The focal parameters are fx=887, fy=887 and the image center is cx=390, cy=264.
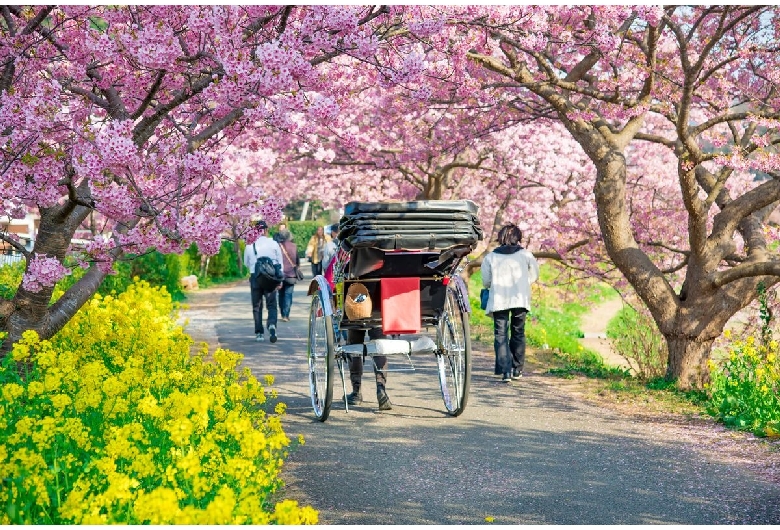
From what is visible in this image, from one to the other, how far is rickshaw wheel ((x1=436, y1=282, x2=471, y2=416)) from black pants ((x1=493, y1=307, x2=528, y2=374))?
164 cm

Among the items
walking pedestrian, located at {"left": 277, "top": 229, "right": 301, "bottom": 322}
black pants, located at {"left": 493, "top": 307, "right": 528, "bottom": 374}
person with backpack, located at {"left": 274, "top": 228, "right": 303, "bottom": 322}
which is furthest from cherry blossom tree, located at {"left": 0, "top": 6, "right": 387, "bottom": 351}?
person with backpack, located at {"left": 274, "top": 228, "right": 303, "bottom": 322}

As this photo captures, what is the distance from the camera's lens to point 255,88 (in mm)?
5508

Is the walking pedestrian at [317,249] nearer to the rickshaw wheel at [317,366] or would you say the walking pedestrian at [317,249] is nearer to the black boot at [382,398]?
the rickshaw wheel at [317,366]

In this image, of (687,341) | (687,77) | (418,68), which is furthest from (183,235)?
(687,341)

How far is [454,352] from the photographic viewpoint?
26.2 feet

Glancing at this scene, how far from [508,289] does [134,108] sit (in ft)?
15.1

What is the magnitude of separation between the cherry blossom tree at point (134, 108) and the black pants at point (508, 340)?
3.84 m

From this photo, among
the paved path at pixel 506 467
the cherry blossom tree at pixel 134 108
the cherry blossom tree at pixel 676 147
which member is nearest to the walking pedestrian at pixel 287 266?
the cherry blossom tree at pixel 676 147

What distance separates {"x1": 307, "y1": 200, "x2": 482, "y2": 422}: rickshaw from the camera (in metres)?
7.50

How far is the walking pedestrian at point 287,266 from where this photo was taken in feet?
50.5

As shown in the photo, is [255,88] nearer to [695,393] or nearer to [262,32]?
[262,32]

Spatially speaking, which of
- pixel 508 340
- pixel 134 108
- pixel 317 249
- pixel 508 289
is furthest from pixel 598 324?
pixel 134 108

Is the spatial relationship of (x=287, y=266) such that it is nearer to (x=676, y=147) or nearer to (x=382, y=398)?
(x=676, y=147)

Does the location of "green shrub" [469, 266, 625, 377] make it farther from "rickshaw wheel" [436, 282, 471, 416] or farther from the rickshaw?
the rickshaw
